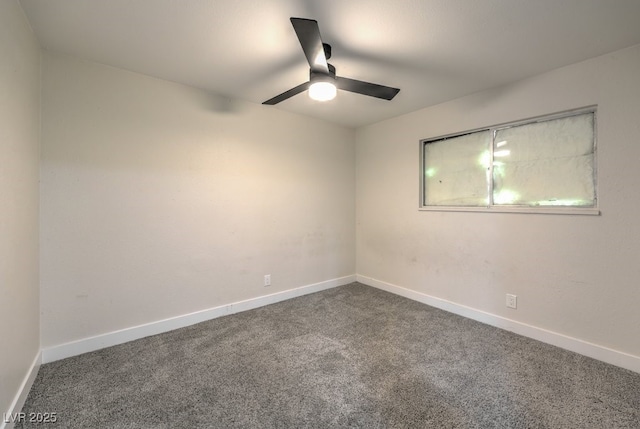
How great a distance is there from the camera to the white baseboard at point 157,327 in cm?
206

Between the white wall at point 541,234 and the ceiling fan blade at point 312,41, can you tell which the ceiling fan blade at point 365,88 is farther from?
the white wall at point 541,234

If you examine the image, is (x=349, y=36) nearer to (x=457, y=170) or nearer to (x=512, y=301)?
(x=457, y=170)

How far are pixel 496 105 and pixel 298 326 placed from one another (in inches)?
114

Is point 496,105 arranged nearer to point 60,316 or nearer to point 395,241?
point 395,241

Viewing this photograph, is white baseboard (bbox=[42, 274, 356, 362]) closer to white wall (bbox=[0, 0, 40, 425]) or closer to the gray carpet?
the gray carpet

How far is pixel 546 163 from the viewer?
93.4 inches

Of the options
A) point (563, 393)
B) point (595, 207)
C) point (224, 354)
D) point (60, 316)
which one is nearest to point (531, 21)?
point (595, 207)

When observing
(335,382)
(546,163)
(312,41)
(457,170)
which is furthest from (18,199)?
(546,163)

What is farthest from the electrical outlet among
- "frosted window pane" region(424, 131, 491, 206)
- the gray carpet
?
"frosted window pane" region(424, 131, 491, 206)

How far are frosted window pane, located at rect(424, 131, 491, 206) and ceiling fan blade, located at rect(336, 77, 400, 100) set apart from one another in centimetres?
130

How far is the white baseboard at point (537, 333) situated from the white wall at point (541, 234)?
42mm

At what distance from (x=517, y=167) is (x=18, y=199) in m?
3.81

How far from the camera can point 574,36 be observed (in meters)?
1.80

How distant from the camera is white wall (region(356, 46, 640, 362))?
1.96 meters
